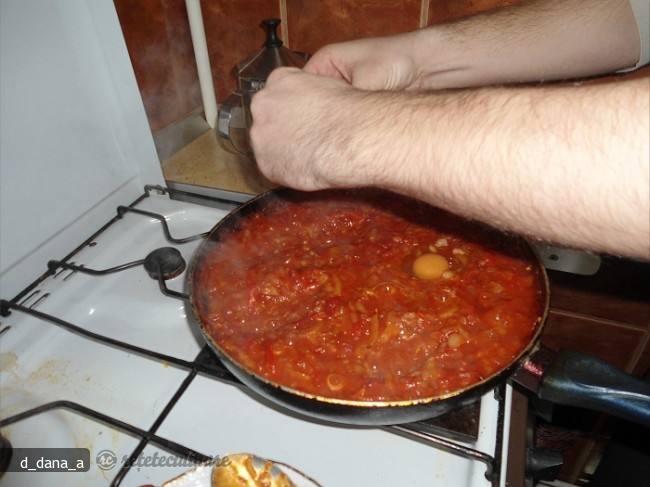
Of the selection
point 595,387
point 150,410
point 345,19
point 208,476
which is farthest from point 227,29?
point 595,387

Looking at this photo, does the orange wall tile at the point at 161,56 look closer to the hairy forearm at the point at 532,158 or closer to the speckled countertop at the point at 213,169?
the speckled countertop at the point at 213,169

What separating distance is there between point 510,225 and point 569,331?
1349 millimetres

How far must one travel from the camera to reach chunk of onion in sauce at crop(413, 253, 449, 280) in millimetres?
1163

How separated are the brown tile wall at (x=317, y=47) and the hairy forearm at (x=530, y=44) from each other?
21 centimetres

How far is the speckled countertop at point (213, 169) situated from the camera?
66.4 inches

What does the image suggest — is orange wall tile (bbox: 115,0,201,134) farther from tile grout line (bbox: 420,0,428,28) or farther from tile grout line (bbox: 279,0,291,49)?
tile grout line (bbox: 420,0,428,28)

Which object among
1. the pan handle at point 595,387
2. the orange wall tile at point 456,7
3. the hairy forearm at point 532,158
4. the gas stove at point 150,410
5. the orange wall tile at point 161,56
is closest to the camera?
the hairy forearm at point 532,158

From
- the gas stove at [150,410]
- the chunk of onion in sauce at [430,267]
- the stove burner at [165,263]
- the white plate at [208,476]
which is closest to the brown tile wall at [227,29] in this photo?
the stove burner at [165,263]

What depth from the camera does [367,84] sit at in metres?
1.23

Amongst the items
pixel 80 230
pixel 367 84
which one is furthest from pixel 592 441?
pixel 80 230

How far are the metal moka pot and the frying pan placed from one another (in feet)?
3.02

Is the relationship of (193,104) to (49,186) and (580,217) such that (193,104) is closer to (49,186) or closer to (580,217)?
(49,186)

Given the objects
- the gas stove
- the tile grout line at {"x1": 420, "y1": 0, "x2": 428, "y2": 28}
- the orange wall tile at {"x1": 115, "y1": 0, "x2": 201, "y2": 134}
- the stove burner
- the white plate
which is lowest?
the gas stove

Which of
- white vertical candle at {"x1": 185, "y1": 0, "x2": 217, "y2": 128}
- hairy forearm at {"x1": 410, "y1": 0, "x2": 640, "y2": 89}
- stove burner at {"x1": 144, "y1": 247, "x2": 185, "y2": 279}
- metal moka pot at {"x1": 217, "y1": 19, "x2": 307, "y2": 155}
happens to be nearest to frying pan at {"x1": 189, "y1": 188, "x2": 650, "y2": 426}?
stove burner at {"x1": 144, "y1": 247, "x2": 185, "y2": 279}
